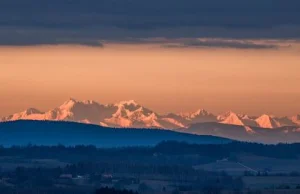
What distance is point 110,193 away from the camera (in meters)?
185

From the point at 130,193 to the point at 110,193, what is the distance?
240 centimetres

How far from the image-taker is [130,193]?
607 ft
